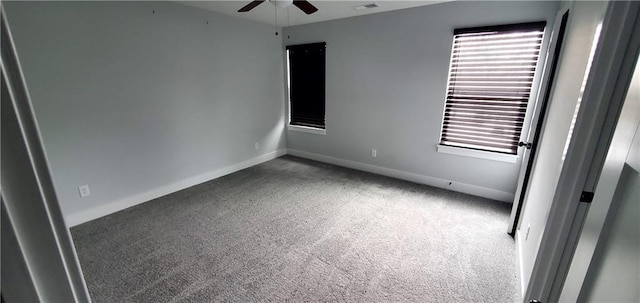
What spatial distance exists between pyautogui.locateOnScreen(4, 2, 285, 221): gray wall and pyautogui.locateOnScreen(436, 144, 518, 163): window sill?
115 inches

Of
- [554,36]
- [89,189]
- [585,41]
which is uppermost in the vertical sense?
[554,36]

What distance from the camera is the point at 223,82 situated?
12.2 ft

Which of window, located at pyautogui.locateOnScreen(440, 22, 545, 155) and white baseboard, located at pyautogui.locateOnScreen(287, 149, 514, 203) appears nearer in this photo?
window, located at pyautogui.locateOnScreen(440, 22, 545, 155)

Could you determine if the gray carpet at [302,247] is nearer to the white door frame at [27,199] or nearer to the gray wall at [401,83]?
the gray wall at [401,83]

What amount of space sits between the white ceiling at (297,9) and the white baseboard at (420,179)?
7.09ft

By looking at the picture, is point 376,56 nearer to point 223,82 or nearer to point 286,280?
point 223,82

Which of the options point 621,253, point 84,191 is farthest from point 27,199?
point 84,191

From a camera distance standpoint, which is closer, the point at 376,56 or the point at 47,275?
the point at 47,275

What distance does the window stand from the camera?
2.75m

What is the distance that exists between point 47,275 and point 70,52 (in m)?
2.99

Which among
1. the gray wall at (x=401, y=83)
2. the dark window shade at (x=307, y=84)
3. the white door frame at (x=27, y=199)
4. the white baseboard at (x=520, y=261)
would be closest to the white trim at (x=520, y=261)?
the white baseboard at (x=520, y=261)

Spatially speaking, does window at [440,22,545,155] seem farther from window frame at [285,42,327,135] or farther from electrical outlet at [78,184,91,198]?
electrical outlet at [78,184,91,198]

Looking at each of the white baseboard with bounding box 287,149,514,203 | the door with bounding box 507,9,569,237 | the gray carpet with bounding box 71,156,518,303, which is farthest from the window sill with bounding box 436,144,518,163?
the door with bounding box 507,9,569,237

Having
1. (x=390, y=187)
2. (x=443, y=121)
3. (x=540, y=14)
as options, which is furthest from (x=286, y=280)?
(x=540, y=14)
